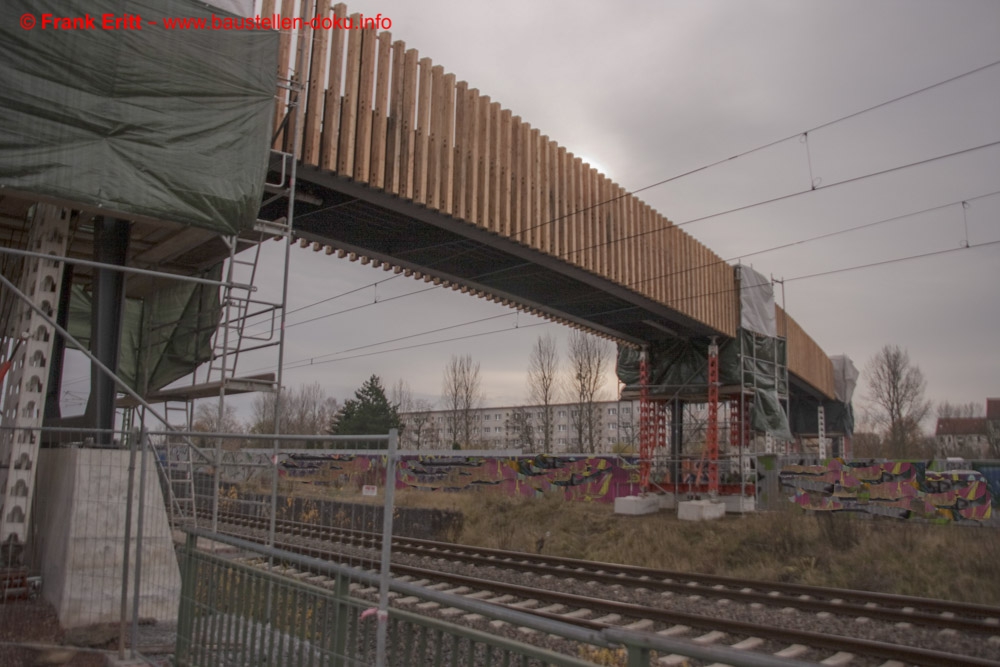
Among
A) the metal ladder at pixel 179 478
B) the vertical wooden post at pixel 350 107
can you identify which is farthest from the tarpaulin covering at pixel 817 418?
the metal ladder at pixel 179 478

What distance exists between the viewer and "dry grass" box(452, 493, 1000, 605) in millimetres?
12844

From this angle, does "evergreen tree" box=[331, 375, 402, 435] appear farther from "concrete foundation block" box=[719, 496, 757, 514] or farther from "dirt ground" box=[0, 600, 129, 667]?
"dirt ground" box=[0, 600, 129, 667]

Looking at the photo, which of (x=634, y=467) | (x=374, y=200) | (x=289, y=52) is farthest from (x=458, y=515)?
(x=289, y=52)

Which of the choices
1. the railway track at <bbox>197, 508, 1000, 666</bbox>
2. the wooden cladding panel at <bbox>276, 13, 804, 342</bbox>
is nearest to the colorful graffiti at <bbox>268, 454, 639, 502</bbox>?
the wooden cladding panel at <bbox>276, 13, 804, 342</bbox>

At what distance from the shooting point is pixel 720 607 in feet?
34.4

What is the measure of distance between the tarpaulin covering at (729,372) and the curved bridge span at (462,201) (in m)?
1.65

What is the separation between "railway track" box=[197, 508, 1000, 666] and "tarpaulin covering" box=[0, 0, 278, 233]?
216 inches

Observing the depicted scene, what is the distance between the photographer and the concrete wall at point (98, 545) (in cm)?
786

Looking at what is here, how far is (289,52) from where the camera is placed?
38.9 ft

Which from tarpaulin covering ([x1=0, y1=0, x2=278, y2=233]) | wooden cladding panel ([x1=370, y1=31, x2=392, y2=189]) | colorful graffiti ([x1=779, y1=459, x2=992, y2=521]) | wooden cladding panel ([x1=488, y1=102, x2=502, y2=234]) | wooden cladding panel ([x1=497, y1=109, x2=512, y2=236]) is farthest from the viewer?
colorful graffiti ([x1=779, y1=459, x2=992, y2=521])

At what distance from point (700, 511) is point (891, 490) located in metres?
5.74

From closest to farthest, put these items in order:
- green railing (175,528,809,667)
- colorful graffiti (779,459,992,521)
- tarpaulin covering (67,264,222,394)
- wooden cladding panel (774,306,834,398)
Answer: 1. green railing (175,528,809,667)
2. tarpaulin covering (67,264,222,394)
3. colorful graffiti (779,459,992,521)
4. wooden cladding panel (774,306,834,398)

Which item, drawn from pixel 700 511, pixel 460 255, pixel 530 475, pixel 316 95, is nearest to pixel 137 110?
pixel 316 95

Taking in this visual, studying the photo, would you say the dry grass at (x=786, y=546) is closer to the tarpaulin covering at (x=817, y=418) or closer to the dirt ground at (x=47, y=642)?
the dirt ground at (x=47, y=642)
